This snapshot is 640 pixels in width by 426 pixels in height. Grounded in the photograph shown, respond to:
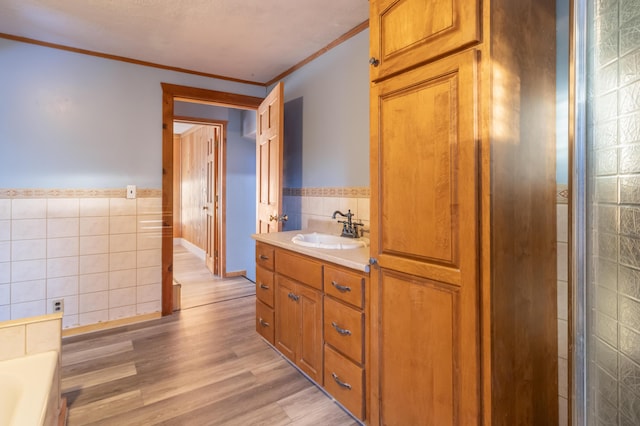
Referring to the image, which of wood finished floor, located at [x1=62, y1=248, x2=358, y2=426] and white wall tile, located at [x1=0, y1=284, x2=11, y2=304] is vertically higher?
white wall tile, located at [x1=0, y1=284, x2=11, y2=304]

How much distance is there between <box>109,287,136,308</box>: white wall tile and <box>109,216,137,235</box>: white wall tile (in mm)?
523

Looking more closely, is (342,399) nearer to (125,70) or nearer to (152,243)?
(152,243)

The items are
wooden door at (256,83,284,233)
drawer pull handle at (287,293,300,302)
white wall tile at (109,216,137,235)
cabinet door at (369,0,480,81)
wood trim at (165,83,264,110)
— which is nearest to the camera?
cabinet door at (369,0,480,81)

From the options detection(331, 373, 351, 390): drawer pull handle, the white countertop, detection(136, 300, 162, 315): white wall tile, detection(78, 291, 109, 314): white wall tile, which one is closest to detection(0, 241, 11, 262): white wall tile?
detection(78, 291, 109, 314): white wall tile

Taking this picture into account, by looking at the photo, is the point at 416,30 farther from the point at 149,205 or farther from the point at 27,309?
the point at 27,309

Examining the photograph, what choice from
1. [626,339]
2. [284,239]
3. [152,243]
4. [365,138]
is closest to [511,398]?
[626,339]

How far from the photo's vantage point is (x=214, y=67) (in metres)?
3.12

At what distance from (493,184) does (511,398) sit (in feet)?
2.53

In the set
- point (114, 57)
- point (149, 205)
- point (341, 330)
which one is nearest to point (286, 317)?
point (341, 330)

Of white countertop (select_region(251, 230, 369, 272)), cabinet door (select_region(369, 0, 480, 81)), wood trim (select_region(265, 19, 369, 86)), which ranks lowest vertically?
white countertop (select_region(251, 230, 369, 272))

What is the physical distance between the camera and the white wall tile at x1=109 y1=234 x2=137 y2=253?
9.53 ft

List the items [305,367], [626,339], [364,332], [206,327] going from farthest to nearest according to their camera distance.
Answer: [206,327] < [305,367] < [364,332] < [626,339]

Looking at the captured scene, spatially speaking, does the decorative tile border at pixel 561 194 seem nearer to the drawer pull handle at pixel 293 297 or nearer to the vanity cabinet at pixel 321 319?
the vanity cabinet at pixel 321 319

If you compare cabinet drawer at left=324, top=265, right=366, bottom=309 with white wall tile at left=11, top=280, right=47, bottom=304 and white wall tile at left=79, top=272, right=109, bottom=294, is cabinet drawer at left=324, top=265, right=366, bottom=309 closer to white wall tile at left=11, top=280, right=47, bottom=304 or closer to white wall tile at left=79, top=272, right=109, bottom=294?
white wall tile at left=79, top=272, right=109, bottom=294
